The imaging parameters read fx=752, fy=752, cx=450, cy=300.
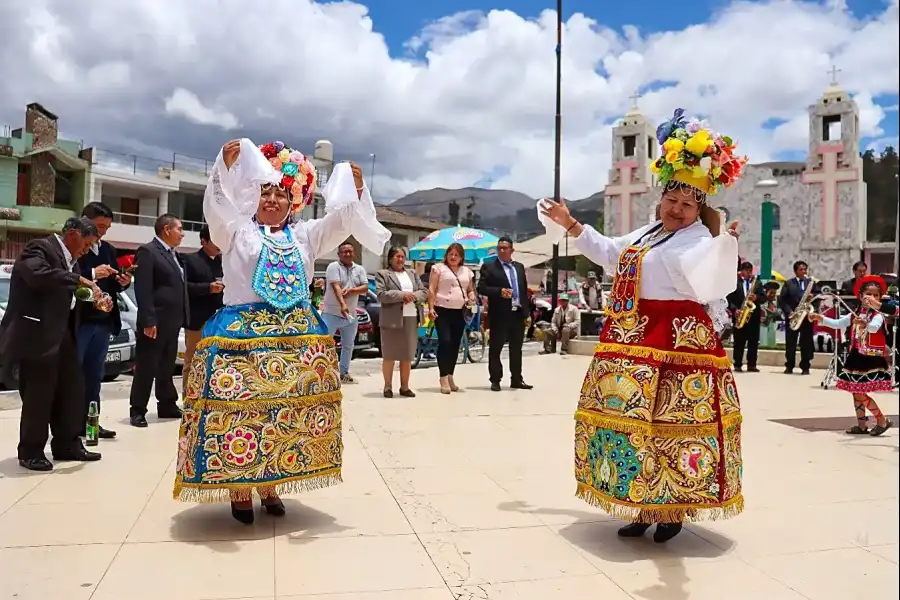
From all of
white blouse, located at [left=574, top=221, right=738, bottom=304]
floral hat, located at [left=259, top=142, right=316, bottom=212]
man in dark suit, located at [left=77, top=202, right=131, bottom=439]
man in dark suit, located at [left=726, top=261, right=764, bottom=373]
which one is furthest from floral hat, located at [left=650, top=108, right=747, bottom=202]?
man in dark suit, located at [left=726, top=261, right=764, bottom=373]

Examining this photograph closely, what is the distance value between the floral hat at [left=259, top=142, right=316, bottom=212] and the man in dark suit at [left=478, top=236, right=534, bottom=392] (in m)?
4.80

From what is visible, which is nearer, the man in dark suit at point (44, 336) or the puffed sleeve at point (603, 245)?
the puffed sleeve at point (603, 245)

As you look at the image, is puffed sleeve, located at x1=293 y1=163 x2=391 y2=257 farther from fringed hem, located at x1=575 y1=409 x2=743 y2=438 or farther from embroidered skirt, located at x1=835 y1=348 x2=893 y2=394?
embroidered skirt, located at x1=835 y1=348 x2=893 y2=394

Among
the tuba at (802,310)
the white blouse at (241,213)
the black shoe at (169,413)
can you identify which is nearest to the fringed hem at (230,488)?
the white blouse at (241,213)

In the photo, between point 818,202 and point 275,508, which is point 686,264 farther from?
point 818,202

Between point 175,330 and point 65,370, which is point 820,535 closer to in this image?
point 65,370

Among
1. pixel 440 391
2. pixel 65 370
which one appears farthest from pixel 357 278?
pixel 65 370

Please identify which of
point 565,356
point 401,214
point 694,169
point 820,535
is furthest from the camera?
point 401,214

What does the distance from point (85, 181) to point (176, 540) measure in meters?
28.6

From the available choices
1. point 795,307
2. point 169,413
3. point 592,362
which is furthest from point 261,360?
point 795,307

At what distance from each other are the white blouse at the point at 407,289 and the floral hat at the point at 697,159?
488 centimetres

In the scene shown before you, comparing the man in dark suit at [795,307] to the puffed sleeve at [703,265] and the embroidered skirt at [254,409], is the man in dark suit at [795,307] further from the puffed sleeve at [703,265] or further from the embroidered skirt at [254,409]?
the embroidered skirt at [254,409]

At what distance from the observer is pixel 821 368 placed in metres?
12.2

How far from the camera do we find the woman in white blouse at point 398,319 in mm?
8211
